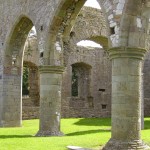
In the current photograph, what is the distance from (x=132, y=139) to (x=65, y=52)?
5.48 meters

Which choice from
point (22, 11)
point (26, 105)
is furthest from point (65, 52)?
point (26, 105)

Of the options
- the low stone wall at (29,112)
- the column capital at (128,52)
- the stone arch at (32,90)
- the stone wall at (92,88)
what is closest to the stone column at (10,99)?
the low stone wall at (29,112)

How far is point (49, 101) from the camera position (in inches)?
480

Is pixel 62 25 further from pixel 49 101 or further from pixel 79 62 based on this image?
pixel 79 62

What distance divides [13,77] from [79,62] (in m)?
7.23

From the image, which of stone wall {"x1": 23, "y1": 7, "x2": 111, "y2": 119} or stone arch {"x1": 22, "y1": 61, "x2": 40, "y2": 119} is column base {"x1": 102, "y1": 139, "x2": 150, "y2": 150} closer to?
stone wall {"x1": 23, "y1": 7, "x2": 111, "y2": 119}

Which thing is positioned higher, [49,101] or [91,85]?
[91,85]

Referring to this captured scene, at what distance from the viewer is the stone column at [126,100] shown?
822cm

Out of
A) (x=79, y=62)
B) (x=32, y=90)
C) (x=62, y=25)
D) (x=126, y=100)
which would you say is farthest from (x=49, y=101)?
(x=79, y=62)

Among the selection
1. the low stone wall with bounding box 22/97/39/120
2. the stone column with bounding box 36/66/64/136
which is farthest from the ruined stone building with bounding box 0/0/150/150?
the low stone wall with bounding box 22/97/39/120

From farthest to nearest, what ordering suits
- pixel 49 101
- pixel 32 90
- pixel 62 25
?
1. pixel 32 90
2. pixel 62 25
3. pixel 49 101

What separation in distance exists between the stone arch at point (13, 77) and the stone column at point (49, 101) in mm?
4284

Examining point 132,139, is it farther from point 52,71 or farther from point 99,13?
point 99,13

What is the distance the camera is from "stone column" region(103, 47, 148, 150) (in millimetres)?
8219
